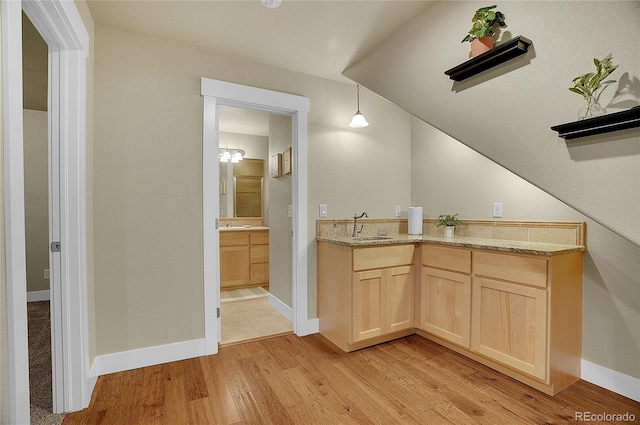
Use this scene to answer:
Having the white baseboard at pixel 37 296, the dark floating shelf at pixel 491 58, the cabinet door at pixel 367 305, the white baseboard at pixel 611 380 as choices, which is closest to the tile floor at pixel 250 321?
the cabinet door at pixel 367 305

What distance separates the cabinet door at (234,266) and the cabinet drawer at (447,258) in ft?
9.06

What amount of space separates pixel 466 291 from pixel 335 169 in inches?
61.7

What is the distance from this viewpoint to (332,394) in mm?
2023

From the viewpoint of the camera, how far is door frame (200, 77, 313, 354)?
102 inches

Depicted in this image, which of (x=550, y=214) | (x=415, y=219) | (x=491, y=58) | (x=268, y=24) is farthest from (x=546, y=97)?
(x=415, y=219)

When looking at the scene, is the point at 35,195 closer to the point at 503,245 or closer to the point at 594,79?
the point at 503,245

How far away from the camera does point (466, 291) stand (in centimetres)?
244

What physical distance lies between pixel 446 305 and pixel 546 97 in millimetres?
1700

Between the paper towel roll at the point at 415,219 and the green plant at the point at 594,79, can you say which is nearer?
the green plant at the point at 594,79

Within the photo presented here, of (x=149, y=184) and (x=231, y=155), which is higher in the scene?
(x=231, y=155)

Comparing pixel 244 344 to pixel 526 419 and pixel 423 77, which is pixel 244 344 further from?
pixel 423 77

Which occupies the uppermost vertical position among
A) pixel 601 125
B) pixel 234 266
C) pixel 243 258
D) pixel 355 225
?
pixel 601 125

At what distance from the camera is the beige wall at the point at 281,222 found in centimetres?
340

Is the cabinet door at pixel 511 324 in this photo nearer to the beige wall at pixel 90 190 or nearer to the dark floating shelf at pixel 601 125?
the dark floating shelf at pixel 601 125
